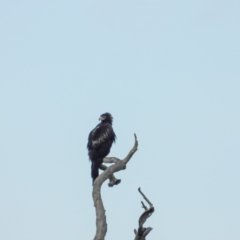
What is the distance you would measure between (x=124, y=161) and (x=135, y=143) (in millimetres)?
647

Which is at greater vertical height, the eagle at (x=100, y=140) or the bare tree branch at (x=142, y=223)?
the eagle at (x=100, y=140)

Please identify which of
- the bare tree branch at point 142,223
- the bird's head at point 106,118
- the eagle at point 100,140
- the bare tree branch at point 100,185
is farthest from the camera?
the bird's head at point 106,118

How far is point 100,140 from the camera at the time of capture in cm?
2106

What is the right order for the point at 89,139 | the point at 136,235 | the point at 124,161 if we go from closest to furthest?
the point at 136,235, the point at 124,161, the point at 89,139

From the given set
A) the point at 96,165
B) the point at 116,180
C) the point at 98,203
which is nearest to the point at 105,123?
the point at 96,165

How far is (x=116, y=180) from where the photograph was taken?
1827cm

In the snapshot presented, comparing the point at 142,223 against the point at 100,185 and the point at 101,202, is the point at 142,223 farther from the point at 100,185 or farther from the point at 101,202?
the point at 100,185

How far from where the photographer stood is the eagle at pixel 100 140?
20.2m

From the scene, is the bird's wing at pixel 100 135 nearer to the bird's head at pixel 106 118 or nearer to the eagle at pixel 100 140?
the eagle at pixel 100 140

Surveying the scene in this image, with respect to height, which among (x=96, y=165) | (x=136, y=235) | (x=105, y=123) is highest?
(x=105, y=123)

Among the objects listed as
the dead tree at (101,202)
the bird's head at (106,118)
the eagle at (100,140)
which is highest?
the bird's head at (106,118)

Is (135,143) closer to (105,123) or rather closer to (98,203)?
(98,203)

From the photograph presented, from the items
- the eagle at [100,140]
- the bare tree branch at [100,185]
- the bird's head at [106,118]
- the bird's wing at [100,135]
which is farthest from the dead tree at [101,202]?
the bird's head at [106,118]

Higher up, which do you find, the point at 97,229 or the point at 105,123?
the point at 105,123
